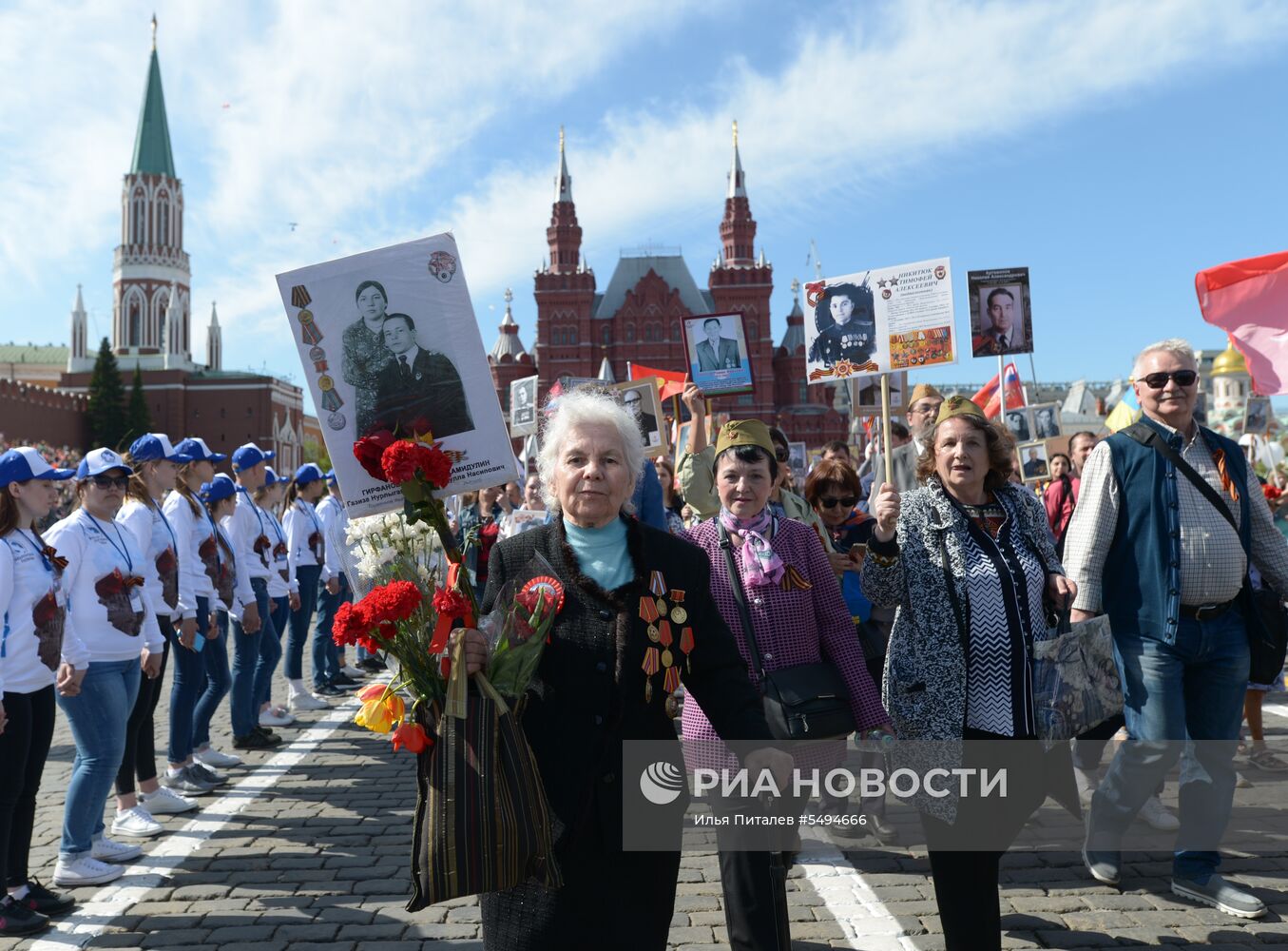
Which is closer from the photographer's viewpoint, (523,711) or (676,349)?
(523,711)

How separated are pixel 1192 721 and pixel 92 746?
5.13 meters

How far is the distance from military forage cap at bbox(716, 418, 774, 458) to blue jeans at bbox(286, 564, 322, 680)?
6.54 metres

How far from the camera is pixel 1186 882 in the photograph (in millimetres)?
4406

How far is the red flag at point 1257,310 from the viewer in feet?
22.6

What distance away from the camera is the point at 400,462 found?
274cm

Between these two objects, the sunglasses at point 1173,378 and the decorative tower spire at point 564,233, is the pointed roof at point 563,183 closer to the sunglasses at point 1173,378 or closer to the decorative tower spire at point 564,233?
the decorative tower spire at point 564,233

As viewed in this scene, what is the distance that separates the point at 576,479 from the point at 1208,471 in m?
3.14

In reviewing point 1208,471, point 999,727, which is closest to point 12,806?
point 999,727

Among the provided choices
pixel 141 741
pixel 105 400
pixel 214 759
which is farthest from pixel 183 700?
pixel 105 400

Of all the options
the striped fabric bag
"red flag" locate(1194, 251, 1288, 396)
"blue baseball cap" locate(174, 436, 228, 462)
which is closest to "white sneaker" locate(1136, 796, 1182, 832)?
"red flag" locate(1194, 251, 1288, 396)

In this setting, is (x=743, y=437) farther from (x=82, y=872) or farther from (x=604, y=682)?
(x=82, y=872)

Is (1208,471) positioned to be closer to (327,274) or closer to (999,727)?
(999,727)

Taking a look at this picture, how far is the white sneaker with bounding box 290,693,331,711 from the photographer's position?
9.59 meters

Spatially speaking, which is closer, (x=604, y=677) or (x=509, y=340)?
(x=604, y=677)
